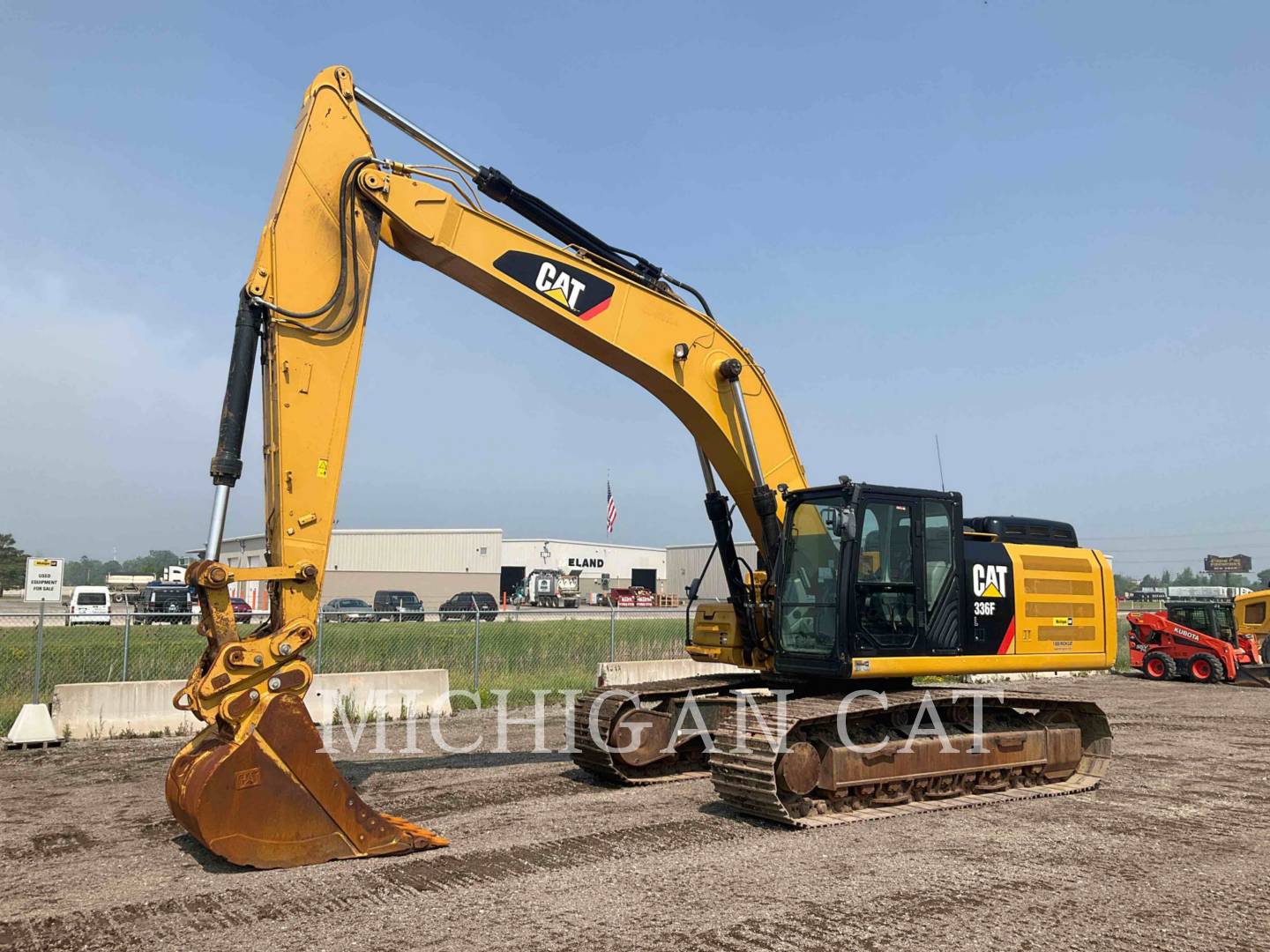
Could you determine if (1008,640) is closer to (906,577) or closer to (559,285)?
(906,577)

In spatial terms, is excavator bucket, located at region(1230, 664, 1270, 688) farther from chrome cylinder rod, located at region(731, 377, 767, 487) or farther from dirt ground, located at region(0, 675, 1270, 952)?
chrome cylinder rod, located at region(731, 377, 767, 487)

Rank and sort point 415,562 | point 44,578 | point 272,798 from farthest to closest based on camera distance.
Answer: point 415,562
point 44,578
point 272,798

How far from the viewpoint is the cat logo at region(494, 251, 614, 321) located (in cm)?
839

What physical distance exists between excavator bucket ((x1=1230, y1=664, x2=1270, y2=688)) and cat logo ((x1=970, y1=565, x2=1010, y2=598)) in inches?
645

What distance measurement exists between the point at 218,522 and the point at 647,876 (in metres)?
3.67

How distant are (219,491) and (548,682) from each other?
12026 mm

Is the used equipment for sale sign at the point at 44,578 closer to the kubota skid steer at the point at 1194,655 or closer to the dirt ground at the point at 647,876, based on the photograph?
the dirt ground at the point at 647,876

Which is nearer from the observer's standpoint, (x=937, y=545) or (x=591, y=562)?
(x=937, y=545)

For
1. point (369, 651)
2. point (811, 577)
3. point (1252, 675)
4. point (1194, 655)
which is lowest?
point (1252, 675)

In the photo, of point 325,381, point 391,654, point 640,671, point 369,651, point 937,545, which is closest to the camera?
point 325,381

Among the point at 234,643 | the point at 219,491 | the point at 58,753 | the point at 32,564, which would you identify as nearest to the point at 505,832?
the point at 234,643

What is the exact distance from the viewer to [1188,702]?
18516mm

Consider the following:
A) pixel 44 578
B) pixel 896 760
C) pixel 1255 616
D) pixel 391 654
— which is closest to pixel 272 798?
pixel 896 760

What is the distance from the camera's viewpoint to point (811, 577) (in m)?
9.04
